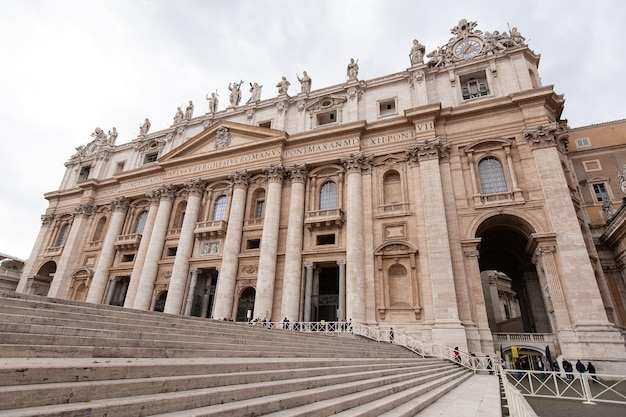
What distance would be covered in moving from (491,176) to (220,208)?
1944 cm

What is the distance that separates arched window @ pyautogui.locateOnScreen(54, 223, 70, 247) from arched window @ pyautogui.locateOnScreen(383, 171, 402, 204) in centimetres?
3082

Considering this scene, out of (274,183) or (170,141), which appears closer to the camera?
(274,183)

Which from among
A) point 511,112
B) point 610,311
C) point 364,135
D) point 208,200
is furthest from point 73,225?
point 610,311

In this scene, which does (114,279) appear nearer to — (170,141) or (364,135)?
(170,141)

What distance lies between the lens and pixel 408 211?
68.0ft

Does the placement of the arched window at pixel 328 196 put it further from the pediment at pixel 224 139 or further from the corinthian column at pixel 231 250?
the corinthian column at pixel 231 250

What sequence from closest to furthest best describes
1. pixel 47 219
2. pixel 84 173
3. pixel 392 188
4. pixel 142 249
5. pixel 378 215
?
pixel 378 215 → pixel 392 188 → pixel 142 249 → pixel 47 219 → pixel 84 173

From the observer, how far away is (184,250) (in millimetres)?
24016

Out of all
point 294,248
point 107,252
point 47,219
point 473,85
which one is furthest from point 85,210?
point 473,85

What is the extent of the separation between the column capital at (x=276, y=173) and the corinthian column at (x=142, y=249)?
1049 cm

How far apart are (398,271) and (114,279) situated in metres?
22.5

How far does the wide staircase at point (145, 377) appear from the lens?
9.75 feet

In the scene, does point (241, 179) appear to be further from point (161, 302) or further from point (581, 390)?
point (581, 390)

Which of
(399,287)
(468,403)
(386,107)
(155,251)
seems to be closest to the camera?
(468,403)
